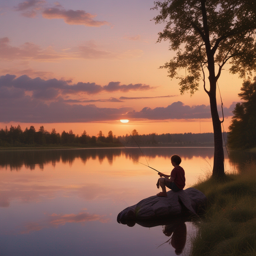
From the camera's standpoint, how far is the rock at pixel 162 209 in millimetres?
8336

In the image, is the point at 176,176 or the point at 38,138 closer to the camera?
the point at 176,176

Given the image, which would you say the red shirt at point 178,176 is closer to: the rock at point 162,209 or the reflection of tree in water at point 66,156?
the rock at point 162,209

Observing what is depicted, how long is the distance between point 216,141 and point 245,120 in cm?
4917

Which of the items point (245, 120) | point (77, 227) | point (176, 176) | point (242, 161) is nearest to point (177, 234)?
point (176, 176)

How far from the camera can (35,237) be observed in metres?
7.05

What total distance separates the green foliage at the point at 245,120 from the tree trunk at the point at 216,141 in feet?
149

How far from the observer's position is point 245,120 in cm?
5844

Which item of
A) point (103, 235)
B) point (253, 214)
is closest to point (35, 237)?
point (103, 235)

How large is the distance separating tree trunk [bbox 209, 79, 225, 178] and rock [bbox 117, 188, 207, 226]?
183 inches

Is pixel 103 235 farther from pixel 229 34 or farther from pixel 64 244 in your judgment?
pixel 229 34

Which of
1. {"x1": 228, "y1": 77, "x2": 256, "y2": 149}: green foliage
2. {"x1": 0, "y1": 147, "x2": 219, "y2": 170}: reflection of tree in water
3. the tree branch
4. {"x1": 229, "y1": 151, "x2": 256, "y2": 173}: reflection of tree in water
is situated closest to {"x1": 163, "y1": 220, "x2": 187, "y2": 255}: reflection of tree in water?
{"x1": 229, "y1": 151, "x2": 256, "y2": 173}: reflection of tree in water

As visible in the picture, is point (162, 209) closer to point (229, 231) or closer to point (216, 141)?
point (229, 231)

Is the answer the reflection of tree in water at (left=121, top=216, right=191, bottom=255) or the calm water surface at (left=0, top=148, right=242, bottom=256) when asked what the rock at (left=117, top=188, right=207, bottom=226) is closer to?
the reflection of tree in water at (left=121, top=216, right=191, bottom=255)

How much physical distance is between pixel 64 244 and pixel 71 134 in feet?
539
